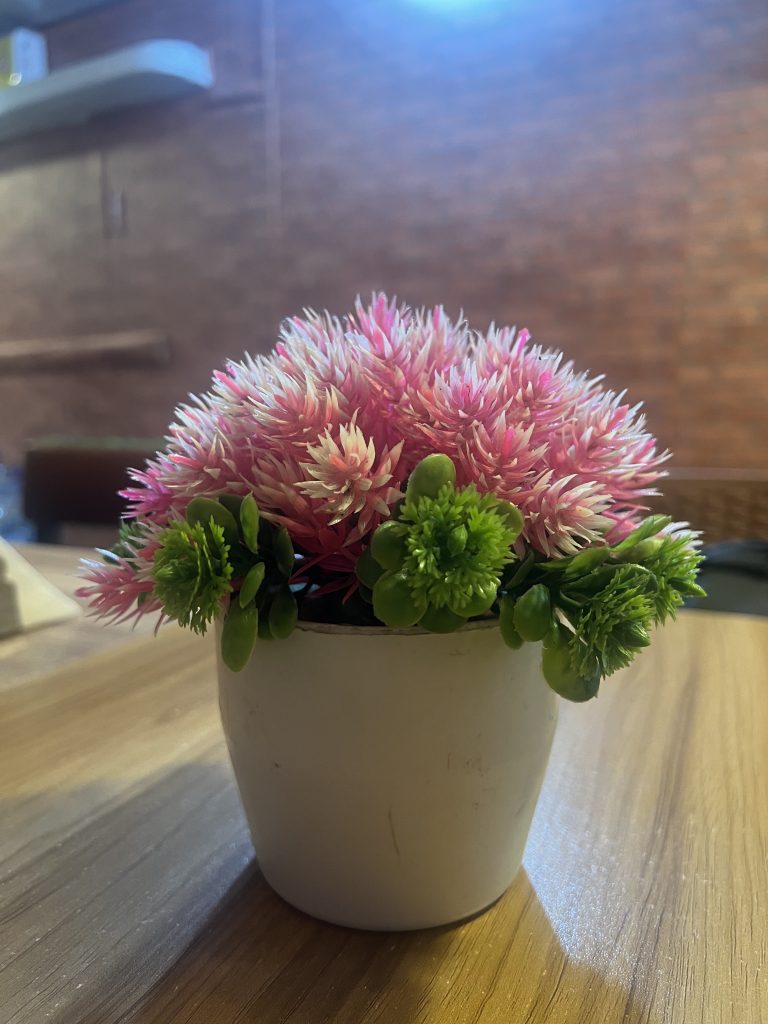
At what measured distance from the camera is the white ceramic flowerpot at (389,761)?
284mm

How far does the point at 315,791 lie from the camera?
11.9 inches

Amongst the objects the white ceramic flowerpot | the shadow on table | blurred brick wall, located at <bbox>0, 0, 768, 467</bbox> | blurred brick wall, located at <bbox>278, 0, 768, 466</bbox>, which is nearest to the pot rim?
the white ceramic flowerpot

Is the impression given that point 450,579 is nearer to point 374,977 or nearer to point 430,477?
point 430,477

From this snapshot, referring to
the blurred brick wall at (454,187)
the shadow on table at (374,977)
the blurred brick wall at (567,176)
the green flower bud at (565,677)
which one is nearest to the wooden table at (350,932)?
the shadow on table at (374,977)

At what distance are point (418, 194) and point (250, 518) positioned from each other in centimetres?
248

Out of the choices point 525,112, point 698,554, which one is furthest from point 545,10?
point 698,554

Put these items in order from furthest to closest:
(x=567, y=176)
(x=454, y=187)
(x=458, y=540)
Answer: (x=454, y=187), (x=567, y=176), (x=458, y=540)

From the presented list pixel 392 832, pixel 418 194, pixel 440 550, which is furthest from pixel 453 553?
pixel 418 194

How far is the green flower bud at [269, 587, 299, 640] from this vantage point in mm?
280

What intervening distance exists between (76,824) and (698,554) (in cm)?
33

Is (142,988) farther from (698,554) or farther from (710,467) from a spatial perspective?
(710,467)

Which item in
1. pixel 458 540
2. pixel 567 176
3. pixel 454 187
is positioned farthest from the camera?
pixel 454 187

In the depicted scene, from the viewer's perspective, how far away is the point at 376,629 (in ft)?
0.92

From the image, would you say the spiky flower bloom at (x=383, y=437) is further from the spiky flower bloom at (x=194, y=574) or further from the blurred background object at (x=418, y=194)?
the blurred background object at (x=418, y=194)
